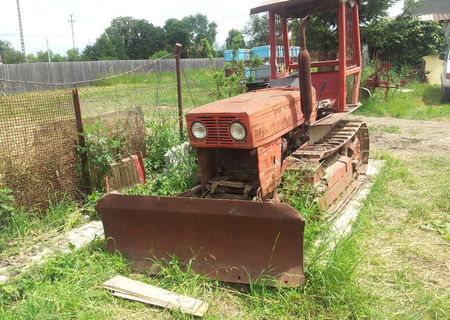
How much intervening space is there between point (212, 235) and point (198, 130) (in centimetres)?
98

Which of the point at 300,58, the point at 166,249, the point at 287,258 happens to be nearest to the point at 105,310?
the point at 166,249

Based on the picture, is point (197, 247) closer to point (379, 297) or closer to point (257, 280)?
point (257, 280)

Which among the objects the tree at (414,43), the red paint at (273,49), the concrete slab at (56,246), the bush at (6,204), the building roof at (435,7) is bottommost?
the concrete slab at (56,246)

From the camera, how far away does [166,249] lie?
3652mm

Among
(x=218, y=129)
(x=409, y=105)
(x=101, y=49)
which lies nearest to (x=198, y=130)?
(x=218, y=129)

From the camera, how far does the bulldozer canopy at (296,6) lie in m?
5.28

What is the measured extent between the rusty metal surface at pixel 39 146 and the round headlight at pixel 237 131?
2492 mm

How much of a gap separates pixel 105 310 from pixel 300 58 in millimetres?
2575

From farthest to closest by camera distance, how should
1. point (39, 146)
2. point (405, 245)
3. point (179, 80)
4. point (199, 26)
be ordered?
1. point (199, 26)
2. point (179, 80)
3. point (39, 146)
4. point (405, 245)

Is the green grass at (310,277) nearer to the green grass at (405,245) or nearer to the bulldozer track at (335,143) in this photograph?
the green grass at (405,245)

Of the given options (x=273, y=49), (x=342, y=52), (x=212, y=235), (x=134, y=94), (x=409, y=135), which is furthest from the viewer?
(x=409, y=135)

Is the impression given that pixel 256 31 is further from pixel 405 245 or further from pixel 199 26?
pixel 405 245

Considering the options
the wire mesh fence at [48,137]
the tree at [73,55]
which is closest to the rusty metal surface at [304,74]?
the wire mesh fence at [48,137]

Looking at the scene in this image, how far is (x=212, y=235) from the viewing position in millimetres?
3484
